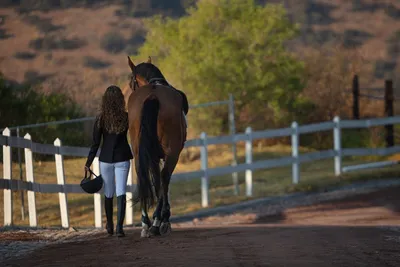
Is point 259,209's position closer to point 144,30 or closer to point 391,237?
point 391,237

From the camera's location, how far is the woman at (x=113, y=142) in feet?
39.7

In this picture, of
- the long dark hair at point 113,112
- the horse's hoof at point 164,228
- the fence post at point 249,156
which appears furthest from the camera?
the fence post at point 249,156

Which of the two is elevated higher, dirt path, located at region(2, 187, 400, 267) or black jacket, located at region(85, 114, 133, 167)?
black jacket, located at region(85, 114, 133, 167)

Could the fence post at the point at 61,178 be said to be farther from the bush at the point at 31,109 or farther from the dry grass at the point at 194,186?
the bush at the point at 31,109

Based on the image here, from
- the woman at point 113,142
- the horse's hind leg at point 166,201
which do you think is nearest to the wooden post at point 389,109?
the horse's hind leg at point 166,201

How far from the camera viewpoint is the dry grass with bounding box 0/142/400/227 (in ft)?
64.6

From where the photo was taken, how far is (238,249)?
10492mm

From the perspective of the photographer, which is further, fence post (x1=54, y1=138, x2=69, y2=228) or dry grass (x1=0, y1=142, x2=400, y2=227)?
dry grass (x1=0, y1=142, x2=400, y2=227)

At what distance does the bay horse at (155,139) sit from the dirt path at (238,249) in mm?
358

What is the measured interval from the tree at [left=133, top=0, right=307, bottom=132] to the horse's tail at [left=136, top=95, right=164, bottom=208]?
1780cm

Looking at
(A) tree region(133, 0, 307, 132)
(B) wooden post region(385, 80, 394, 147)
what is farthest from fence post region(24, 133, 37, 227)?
(A) tree region(133, 0, 307, 132)

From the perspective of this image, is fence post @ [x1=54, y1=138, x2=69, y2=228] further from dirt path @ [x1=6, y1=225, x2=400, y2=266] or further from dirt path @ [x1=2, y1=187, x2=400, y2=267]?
dirt path @ [x1=6, y1=225, x2=400, y2=266]

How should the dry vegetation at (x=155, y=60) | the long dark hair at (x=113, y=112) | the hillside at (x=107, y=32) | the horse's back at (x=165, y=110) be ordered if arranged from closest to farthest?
1. the long dark hair at (x=113, y=112)
2. the horse's back at (x=165, y=110)
3. the dry vegetation at (x=155, y=60)
4. the hillside at (x=107, y=32)

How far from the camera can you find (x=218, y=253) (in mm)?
10125
